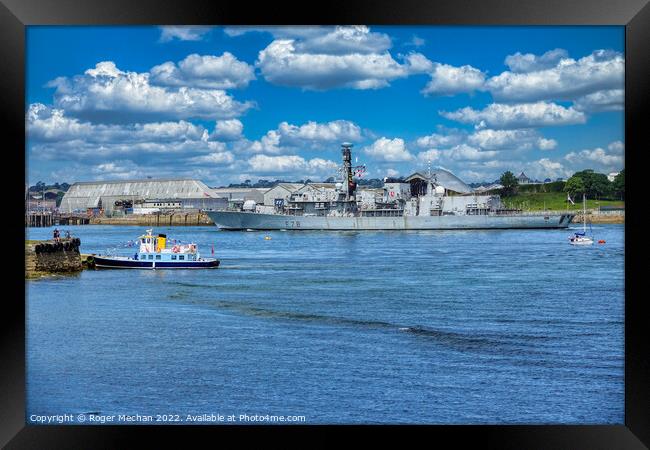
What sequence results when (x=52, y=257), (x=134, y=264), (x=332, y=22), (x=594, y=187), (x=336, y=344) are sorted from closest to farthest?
(x=332, y=22)
(x=336, y=344)
(x=52, y=257)
(x=134, y=264)
(x=594, y=187)

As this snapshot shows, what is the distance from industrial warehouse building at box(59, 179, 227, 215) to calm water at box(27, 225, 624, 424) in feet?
42.3

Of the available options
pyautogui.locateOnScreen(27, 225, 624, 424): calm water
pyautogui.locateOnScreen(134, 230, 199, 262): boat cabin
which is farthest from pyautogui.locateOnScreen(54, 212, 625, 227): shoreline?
pyautogui.locateOnScreen(27, 225, 624, 424): calm water

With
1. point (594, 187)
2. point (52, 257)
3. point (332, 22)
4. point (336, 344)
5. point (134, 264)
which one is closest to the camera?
point (332, 22)

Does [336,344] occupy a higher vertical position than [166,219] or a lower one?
lower

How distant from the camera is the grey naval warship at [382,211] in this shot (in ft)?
111

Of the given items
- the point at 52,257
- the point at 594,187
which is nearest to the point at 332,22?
the point at 52,257

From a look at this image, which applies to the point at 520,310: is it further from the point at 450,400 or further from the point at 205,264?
the point at 205,264

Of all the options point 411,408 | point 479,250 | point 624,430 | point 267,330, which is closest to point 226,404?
point 411,408

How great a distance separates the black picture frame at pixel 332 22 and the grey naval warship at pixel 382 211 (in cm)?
2904

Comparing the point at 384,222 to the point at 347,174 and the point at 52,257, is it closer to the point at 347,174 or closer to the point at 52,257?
the point at 347,174

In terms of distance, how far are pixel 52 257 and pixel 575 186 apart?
21.1m

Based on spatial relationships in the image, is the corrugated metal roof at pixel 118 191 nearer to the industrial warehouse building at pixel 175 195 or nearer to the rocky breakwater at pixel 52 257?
the industrial warehouse building at pixel 175 195

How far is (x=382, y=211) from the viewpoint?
35.7 meters

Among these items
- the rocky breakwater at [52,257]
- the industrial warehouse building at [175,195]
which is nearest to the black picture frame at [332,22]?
the rocky breakwater at [52,257]
